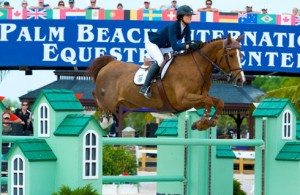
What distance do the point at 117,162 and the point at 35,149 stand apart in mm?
8609

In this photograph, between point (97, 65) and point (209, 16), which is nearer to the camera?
point (97, 65)

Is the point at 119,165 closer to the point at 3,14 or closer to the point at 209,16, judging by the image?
the point at 209,16

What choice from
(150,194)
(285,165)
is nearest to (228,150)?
(285,165)

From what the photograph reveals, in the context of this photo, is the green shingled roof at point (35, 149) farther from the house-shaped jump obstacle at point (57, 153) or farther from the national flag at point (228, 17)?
the national flag at point (228, 17)

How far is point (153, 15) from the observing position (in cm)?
2366

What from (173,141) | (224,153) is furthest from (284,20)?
(173,141)

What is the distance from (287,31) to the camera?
23781 mm

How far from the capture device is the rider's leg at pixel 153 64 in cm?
958

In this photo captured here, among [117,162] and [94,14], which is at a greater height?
[94,14]

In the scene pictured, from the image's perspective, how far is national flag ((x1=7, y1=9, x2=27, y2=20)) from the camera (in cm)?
2372

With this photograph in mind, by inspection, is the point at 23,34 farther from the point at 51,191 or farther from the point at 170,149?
the point at 51,191

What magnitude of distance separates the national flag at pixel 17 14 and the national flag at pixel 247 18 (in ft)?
17.1

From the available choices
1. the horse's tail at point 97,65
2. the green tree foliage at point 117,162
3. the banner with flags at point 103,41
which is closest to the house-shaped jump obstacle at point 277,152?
the horse's tail at point 97,65

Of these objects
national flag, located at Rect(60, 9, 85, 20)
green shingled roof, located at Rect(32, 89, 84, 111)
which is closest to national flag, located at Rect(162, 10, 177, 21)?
national flag, located at Rect(60, 9, 85, 20)
